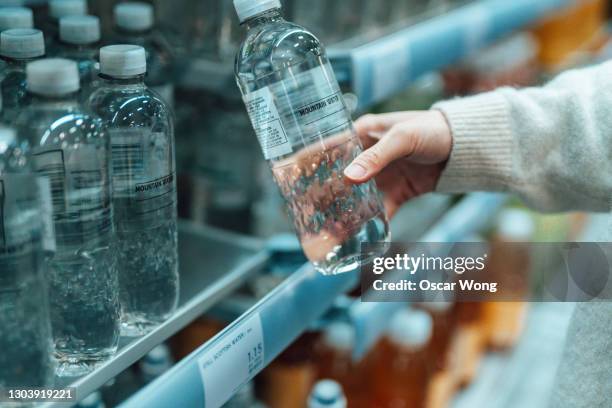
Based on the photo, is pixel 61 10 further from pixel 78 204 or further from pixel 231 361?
pixel 231 361

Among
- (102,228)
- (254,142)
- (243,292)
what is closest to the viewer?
(102,228)

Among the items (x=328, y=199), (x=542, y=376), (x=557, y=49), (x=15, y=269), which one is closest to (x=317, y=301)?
(x=328, y=199)

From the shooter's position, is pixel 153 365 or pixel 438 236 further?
pixel 438 236

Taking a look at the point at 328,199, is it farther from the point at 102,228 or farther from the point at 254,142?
the point at 254,142

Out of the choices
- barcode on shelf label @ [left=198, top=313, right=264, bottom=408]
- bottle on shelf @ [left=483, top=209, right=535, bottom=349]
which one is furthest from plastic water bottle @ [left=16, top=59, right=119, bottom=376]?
bottle on shelf @ [left=483, top=209, right=535, bottom=349]

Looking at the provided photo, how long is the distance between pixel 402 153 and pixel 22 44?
22.5 inches

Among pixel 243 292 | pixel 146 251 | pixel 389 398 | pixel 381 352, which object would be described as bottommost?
pixel 389 398

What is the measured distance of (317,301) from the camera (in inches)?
47.6

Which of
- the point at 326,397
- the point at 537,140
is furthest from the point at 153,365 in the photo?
the point at 537,140

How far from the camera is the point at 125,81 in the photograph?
0.91 meters

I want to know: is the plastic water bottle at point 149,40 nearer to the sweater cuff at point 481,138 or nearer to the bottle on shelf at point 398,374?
the sweater cuff at point 481,138

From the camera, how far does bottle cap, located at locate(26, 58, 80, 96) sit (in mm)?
737

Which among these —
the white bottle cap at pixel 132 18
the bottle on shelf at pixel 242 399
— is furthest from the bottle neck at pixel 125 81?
the bottle on shelf at pixel 242 399

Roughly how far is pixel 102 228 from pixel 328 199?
14.7 inches
